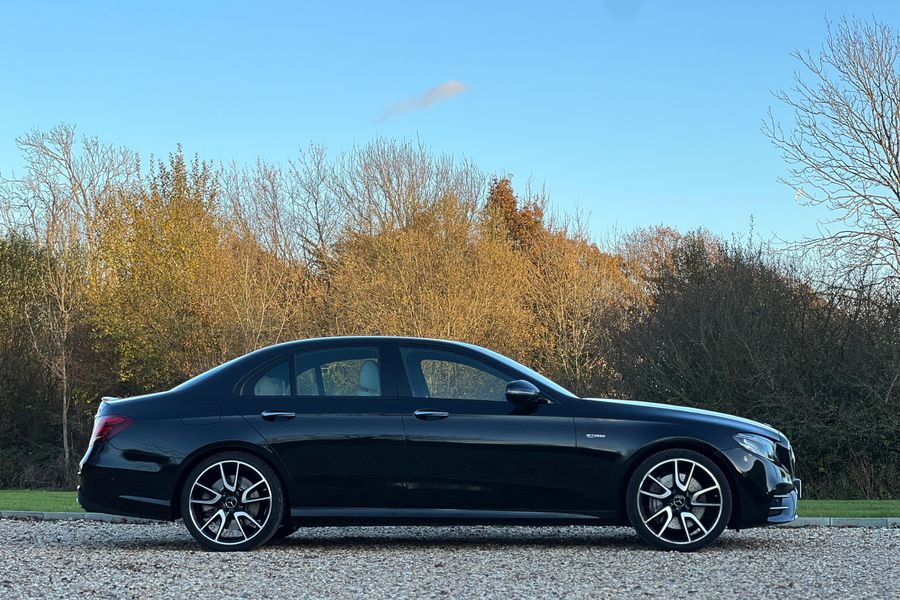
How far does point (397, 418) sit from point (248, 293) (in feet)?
94.4

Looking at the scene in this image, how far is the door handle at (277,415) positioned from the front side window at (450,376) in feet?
3.08

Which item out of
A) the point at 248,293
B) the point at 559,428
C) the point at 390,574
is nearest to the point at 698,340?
the point at 559,428

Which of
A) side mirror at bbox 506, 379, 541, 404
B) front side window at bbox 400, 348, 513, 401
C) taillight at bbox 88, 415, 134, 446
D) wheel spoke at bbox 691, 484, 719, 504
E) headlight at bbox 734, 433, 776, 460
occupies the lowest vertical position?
wheel spoke at bbox 691, 484, 719, 504

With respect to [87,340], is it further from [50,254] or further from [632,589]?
[632,589]

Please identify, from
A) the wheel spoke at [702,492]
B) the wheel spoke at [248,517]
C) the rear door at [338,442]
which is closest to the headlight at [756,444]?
the wheel spoke at [702,492]

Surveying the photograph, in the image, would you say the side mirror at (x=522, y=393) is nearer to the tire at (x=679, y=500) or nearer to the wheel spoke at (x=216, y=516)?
the tire at (x=679, y=500)

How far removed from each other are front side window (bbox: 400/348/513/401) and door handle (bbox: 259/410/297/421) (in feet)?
3.08

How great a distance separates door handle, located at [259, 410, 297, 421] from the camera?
8750mm

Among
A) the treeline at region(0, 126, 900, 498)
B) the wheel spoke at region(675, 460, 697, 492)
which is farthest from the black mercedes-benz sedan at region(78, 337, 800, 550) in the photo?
the treeline at region(0, 126, 900, 498)

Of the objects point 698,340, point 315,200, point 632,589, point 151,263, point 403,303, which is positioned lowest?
point 632,589

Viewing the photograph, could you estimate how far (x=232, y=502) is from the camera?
870cm

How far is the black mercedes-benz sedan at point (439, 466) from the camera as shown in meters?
8.64

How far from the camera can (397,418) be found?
871cm

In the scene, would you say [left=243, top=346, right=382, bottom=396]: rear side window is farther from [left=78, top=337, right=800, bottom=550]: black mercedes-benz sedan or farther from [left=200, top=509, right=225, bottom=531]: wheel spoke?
[left=200, top=509, right=225, bottom=531]: wheel spoke
